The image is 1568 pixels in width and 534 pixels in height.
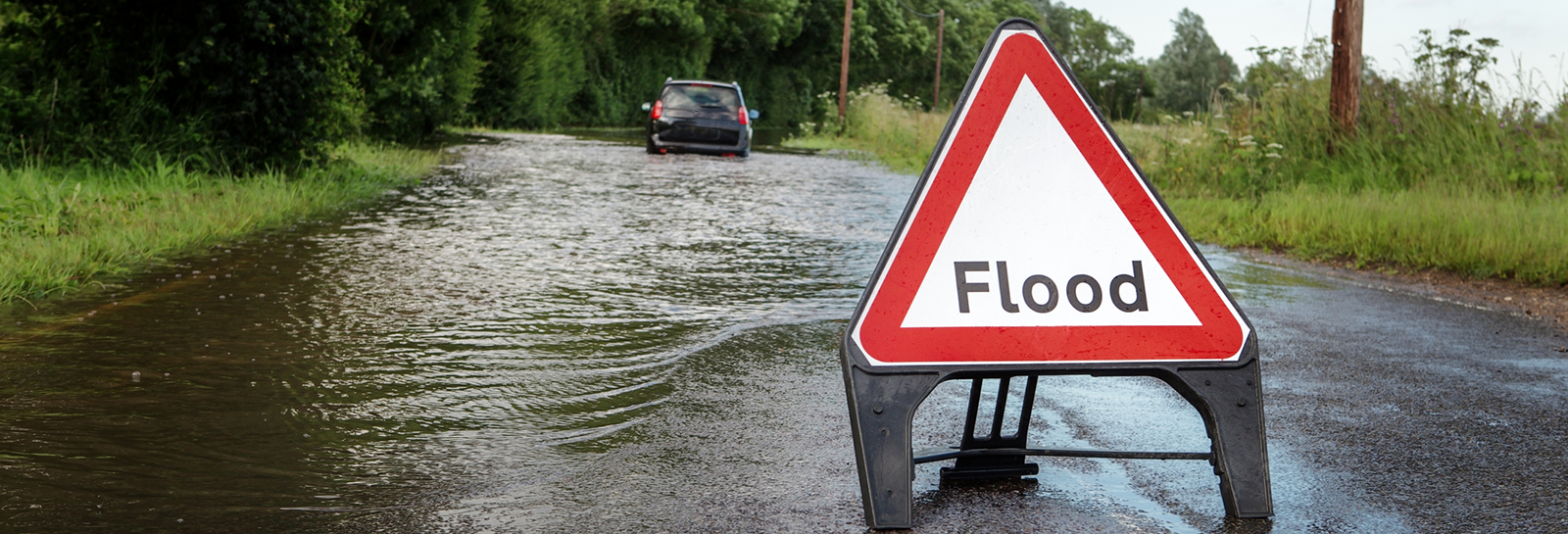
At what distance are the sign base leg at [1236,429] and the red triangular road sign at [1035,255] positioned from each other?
0.18 ft

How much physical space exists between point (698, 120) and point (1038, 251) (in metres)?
19.9

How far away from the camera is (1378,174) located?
40.9 ft

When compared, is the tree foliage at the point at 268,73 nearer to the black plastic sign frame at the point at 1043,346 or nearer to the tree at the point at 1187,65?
the black plastic sign frame at the point at 1043,346

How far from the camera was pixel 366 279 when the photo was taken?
751 cm

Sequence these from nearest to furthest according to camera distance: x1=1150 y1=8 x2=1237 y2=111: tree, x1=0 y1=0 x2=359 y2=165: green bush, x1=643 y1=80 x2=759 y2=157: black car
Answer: x1=0 y1=0 x2=359 y2=165: green bush
x1=643 y1=80 x2=759 y2=157: black car
x1=1150 y1=8 x2=1237 y2=111: tree

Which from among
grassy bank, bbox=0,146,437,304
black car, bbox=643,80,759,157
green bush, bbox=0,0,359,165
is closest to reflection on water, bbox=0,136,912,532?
grassy bank, bbox=0,146,437,304

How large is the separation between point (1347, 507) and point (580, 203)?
10.0 m

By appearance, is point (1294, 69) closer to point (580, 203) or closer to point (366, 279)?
point (580, 203)

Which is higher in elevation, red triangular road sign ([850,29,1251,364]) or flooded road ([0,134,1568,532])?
red triangular road sign ([850,29,1251,364])

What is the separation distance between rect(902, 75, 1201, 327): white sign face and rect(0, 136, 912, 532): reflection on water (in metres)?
1.22

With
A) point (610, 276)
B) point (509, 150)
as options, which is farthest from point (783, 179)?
point (610, 276)

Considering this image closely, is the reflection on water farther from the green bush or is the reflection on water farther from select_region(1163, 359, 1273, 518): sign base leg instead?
the green bush

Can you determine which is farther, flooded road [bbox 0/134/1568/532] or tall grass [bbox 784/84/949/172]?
tall grass [bbox 784/84/949/172]

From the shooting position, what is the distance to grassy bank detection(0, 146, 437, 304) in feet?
23.4
